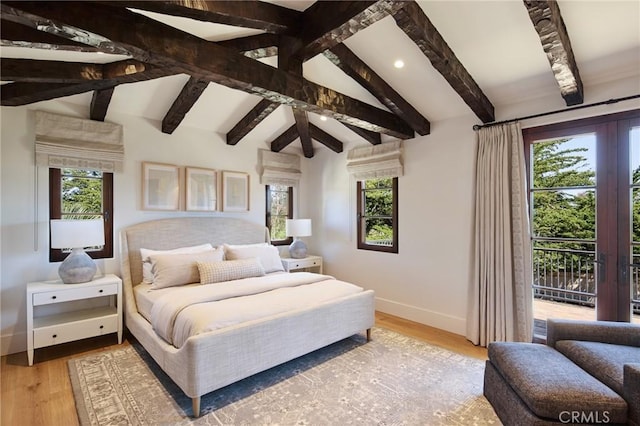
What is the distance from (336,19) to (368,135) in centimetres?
233

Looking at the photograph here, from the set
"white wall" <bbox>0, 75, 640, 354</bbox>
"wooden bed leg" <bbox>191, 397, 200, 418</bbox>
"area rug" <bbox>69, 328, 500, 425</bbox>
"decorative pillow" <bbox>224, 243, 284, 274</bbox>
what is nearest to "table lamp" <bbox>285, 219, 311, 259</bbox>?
"white wall" <bbox>0, 75, 640, 354</bbox>

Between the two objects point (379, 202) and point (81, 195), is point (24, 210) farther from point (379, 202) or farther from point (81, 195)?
point (379, 202)

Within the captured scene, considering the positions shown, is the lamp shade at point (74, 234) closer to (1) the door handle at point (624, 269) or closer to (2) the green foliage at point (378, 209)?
(2) the green foliage at point (378, 209)

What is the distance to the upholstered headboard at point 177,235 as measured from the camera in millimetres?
3611

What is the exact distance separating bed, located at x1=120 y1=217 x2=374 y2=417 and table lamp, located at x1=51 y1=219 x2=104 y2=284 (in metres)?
0.45

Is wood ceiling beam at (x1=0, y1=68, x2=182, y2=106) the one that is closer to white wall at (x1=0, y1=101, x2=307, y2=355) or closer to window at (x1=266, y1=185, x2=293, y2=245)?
white wall at (x1=0, y1=101, x2=307, y2=355)

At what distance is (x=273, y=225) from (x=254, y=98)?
2.07 metres

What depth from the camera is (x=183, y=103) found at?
3.43 m

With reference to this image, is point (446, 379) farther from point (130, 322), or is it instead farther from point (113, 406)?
Result: point (130, 322)

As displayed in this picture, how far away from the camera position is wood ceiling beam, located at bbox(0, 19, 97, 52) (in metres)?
1.89

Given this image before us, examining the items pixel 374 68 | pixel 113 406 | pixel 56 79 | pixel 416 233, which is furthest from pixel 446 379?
pixel 56 79

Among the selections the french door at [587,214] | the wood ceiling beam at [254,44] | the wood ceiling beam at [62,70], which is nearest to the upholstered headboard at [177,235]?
the wood ceiling beam at [62,70]

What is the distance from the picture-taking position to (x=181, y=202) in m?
4.14
